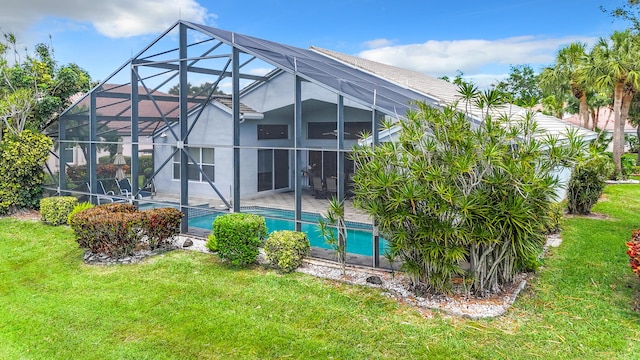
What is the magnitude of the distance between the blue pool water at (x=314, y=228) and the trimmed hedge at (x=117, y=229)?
2454mm

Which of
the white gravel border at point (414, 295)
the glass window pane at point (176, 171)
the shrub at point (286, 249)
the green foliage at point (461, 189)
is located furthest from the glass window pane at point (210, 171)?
the green foliage at point (461, 189)

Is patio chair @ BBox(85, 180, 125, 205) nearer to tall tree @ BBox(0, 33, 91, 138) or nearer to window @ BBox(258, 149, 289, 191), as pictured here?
tall tree @ BBox(0, 33, 91, 138)

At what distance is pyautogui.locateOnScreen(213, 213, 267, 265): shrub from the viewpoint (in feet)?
28.1

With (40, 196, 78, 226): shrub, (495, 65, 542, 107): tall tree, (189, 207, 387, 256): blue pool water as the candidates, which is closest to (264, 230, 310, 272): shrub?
(189, 207, 387, 256): blue pool water

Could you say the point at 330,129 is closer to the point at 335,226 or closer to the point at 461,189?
the point at 335,226

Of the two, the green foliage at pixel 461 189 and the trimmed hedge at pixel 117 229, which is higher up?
the green foliage at pixel 461 189

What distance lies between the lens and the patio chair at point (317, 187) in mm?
Result: 14755

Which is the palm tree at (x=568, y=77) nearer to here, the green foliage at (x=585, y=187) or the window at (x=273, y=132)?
the green foliage at (x=585, y=187)

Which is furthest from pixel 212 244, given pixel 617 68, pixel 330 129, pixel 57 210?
pixel 617 68

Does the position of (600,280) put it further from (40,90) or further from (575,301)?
(40,90)

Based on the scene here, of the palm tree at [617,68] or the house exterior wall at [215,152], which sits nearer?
the house exterior wall at [215,152]

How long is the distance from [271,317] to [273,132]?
496 inches

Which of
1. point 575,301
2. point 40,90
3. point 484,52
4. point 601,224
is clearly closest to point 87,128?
point 40,90

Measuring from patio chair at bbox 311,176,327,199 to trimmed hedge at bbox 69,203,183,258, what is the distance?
607 cm
